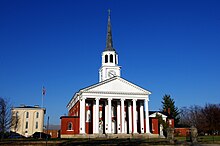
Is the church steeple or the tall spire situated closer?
the church steeple

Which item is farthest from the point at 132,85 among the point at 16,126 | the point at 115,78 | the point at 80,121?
the point at 16,126

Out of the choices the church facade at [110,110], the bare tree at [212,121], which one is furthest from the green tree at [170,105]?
the church facade at [110,110]

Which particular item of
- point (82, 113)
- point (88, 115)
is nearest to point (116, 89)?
point (88, 115)

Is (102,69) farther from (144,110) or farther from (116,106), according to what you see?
(144,110)

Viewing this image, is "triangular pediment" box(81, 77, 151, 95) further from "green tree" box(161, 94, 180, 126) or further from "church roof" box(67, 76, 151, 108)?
"green tree" box(161, 94, 180, 126)

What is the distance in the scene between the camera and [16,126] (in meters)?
75.7

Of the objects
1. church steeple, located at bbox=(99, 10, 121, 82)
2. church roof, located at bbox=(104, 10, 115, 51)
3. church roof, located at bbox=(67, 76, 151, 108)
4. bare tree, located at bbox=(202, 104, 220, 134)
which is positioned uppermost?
church roof, located at bbox=(104, 10, 115, 51)

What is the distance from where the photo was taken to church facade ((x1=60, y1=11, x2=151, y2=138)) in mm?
53531

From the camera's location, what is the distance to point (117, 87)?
2190 inches

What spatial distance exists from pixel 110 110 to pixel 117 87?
5.08m

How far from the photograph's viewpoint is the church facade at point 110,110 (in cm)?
5353

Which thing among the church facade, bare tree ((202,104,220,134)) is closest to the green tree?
bare tree ((202,104,220,134))

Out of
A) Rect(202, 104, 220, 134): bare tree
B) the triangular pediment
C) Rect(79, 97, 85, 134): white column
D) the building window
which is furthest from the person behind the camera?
Rect(202, 104, 220, 134): bare tree

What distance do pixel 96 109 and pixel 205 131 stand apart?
128 feet
